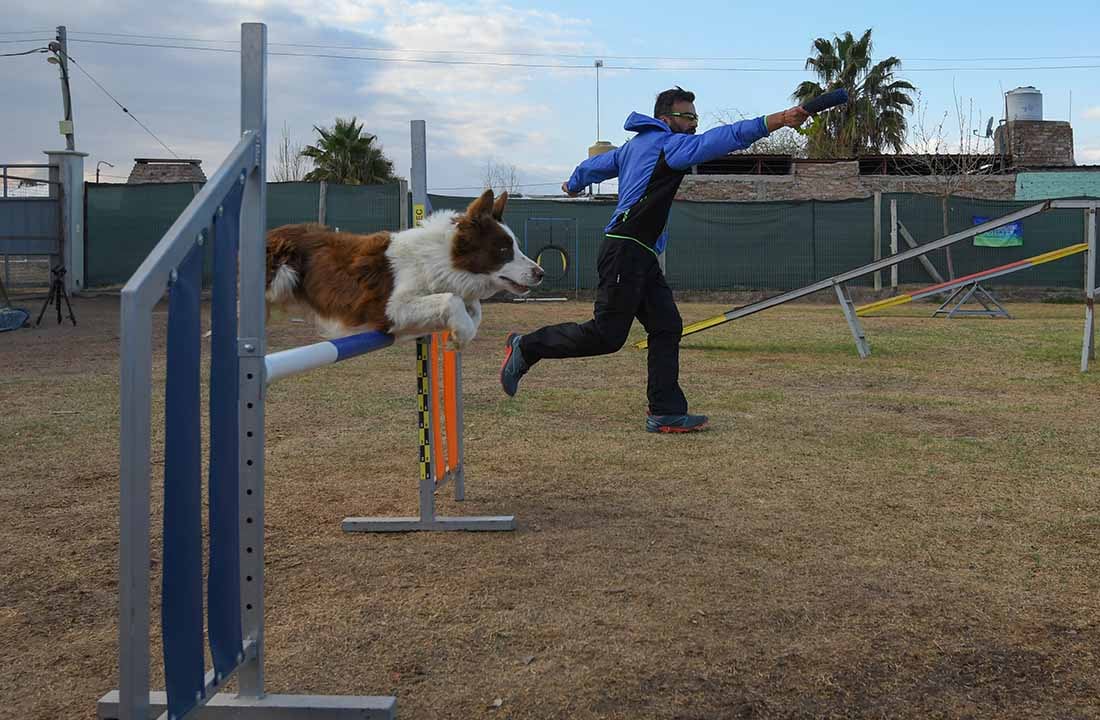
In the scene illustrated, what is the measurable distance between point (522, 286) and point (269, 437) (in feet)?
8.09

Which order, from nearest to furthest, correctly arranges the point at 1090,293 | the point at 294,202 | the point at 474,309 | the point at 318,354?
1. the point at 318,354
2. the point at 474,309
3. the point at 1090,293
4. the point at 294,202

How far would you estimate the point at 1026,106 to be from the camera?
129 ft

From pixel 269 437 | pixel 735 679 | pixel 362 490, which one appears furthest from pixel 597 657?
pixel 269 437

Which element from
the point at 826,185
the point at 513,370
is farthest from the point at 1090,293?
the point at 826,185

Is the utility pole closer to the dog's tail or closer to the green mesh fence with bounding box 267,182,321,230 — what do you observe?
the green mesh fence with bounding box 267,182,321,230

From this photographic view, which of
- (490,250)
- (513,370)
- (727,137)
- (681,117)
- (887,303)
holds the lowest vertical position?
(513,370)

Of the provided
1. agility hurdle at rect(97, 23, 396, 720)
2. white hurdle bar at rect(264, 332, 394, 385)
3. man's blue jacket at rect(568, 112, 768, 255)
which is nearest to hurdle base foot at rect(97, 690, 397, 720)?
agility hurdle at rect(97, 23, 396, 720)

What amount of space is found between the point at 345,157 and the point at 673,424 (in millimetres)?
34011

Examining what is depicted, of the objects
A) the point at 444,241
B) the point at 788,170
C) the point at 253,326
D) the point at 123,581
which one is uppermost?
the point at 788,170

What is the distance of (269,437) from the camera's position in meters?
6.27

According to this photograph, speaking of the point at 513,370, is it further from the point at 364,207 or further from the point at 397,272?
the point at 364,207

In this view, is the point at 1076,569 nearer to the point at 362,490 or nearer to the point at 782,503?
the point at 782,503

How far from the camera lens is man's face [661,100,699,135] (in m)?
6.30

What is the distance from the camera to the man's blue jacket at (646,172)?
5879 millimetres
